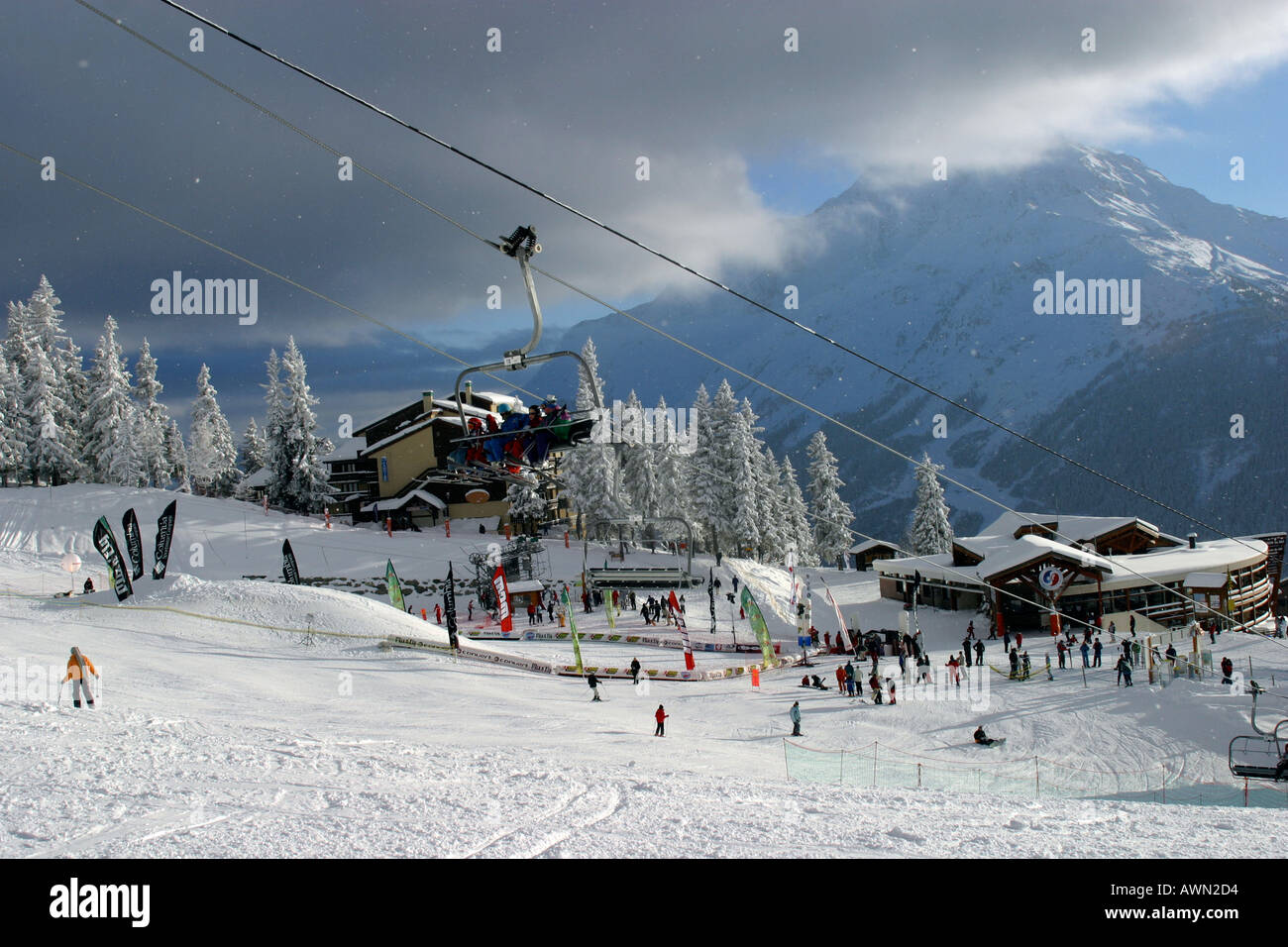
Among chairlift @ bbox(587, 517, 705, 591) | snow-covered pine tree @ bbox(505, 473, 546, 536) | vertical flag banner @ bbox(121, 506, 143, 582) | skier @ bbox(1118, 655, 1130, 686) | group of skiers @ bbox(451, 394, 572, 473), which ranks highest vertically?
group of skiers @ bbox(451, 394, 572, 473)

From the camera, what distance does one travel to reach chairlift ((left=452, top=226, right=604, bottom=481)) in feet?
25.6

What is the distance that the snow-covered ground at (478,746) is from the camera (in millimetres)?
8938

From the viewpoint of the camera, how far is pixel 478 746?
1545 cm

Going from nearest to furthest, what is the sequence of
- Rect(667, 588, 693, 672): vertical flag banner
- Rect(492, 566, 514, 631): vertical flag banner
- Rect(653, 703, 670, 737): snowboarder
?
Rect(653, 703, 670, 737): snowboarder → Rect(667, 588, 693, 672): vertical flag banner → Rect(492, 566, 514, 631): vertical flag banner

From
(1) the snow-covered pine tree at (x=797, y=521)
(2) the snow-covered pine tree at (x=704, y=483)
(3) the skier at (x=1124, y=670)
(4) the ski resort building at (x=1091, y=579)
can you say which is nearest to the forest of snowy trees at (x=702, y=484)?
(2) the snow-covered pine tree at (x=704, y=483)

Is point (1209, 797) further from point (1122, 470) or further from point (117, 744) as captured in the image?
point (1122, 470)

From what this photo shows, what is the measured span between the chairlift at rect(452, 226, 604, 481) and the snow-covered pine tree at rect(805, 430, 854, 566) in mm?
52052

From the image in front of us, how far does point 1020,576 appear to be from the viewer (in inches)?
1420

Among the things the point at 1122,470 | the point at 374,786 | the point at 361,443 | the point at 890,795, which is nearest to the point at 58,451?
the point at 361,443

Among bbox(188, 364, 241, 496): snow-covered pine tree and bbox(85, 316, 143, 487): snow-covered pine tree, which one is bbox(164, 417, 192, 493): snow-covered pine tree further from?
bbox(85, 316, 143, 487): snow-covered pine tree

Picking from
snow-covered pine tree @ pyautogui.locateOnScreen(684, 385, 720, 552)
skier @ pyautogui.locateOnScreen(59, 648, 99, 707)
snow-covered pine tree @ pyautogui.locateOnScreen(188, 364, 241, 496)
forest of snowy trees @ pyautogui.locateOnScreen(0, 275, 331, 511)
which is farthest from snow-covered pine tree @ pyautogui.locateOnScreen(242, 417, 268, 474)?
skier @ pyautogui.locateOnScreen(59, 648, 99, 707)

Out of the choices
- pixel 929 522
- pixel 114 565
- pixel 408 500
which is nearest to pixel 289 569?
pixel 114 565

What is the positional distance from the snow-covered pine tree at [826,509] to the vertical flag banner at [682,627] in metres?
29.4
